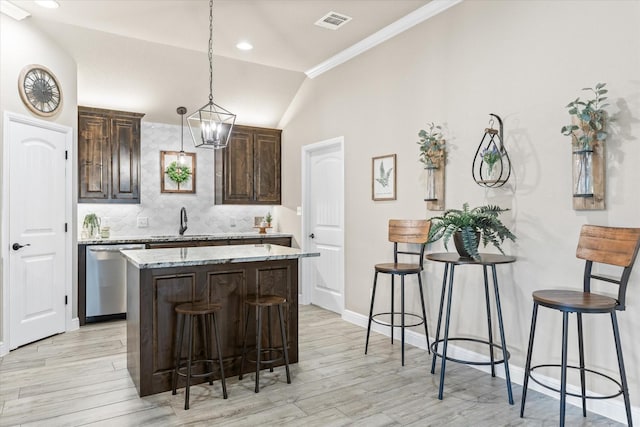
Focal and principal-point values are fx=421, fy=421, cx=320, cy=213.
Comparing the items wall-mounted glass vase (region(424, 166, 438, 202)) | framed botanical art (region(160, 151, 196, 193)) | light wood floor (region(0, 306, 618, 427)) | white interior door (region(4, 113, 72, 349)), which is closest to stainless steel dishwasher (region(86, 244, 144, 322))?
white interior door (region(4, 113, 72, 349))

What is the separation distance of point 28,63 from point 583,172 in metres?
4.70

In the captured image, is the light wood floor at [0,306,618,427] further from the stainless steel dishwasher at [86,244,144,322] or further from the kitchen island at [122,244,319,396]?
the stainless steel dishwasher at [86,244,144,322]

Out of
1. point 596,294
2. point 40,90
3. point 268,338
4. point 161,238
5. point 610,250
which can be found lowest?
point 268,338

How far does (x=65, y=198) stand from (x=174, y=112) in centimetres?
181

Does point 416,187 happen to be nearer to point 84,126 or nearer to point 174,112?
point 174,112

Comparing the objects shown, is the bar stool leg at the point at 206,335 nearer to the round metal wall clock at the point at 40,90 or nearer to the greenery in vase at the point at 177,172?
the round metal wall clock at the point at 40,90

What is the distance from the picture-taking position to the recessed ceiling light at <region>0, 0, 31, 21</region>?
3.61 meters

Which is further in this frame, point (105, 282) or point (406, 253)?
point (105, 282)

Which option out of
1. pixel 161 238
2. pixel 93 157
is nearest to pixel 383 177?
pixel 161 238

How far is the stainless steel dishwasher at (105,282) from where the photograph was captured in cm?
463

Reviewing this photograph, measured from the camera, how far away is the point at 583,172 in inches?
102

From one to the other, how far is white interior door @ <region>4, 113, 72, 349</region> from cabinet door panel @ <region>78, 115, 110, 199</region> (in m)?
0.46

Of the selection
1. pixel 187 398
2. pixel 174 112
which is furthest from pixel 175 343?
pixel 174 112

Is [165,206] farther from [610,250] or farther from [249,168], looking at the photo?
[610,250]
